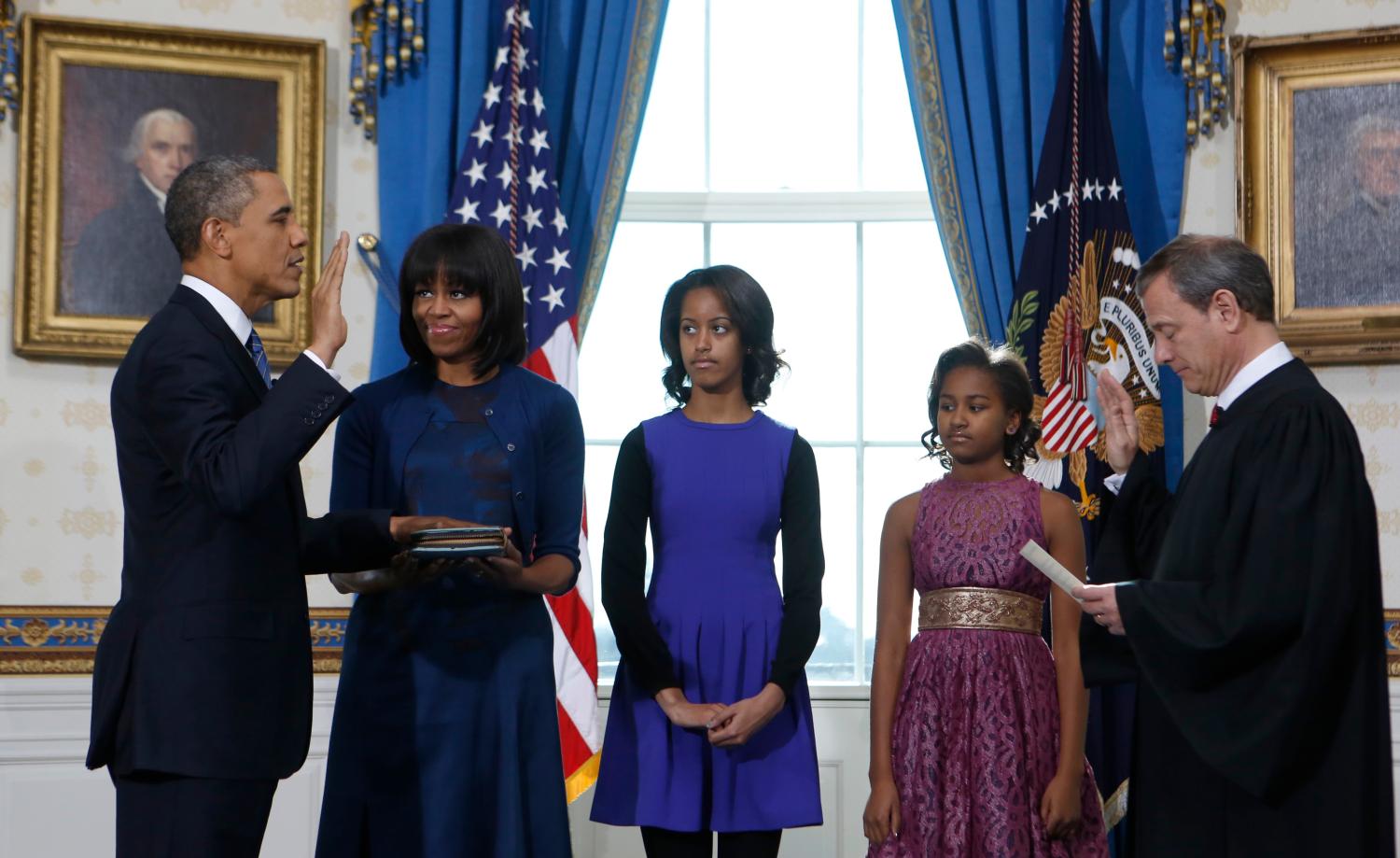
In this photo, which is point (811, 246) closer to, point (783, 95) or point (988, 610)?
point (783, 95)

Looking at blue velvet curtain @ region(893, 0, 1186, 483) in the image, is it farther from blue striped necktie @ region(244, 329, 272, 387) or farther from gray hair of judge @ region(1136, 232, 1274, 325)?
blue striped necktie @ region(244, 329, 272, 387)

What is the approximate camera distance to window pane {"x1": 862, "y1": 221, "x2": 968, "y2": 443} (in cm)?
479

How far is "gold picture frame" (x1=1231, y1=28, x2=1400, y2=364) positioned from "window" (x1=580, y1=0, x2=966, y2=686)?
100cm

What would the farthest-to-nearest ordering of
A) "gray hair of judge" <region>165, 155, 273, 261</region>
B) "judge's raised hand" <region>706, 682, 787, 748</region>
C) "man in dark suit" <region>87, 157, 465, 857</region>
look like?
"judge's raised hand" <region>706, 682, 787, 748</region> → "gray hair of judge" <region>165, 155, 273, 261</region> → "man in dark suit" <region>87, 157, 465, 857</region>

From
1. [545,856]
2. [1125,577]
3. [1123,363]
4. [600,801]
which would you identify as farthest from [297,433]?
[1123,363]

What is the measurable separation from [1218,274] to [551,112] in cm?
263

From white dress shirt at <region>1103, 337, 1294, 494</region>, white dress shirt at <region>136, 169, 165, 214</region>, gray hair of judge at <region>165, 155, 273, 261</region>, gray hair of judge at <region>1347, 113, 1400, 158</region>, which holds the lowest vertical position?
white dress shirt at <region>1103, 337, 1294, 494</region>

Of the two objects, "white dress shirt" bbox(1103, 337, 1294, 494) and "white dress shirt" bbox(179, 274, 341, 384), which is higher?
"white dress shirt" bbox(179, 274, 341, 384)

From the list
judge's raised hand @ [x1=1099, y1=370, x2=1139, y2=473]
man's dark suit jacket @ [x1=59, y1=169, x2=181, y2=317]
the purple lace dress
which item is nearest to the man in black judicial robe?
judge's raised hand @ [x1=1099, y1=370, x2=1139, y2=473]

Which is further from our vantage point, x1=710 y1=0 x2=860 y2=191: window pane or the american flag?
x1=710 y1=0 x2=860 y2=191: window pane

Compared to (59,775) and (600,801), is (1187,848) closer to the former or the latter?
(600,801)

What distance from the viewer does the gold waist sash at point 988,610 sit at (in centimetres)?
314

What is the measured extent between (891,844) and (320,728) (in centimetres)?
202

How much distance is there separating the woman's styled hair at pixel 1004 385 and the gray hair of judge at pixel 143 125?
2.46 m
